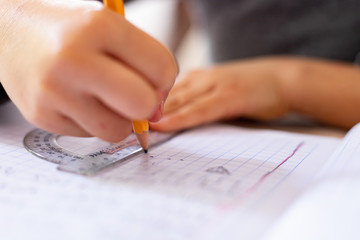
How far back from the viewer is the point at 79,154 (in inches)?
11.7

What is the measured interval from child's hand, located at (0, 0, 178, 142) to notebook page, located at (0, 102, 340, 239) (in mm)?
38

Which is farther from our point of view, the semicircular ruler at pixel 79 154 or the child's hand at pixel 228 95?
the child's hand at pixel 228 95

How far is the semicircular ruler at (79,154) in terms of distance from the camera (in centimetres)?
27

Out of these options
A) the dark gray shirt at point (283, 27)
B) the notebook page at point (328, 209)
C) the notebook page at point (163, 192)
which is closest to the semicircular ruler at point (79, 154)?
the notebook page at point (163, 192)

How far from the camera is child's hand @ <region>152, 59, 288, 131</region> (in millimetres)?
418

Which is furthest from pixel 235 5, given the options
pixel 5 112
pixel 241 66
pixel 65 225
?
pixel 65 225

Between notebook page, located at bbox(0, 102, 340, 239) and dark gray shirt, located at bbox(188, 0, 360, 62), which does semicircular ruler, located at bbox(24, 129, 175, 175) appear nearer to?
notebook page, located at bbox(0, 102, 340, 239)

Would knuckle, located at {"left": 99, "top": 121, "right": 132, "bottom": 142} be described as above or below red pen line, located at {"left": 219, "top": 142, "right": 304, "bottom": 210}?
above

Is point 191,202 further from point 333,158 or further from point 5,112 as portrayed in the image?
point 5,112

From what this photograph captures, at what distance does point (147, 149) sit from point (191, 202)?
0.10 meters

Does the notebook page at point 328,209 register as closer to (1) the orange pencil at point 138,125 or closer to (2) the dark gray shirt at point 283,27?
(1) the orange pencil at point 138,125

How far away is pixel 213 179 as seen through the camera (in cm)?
26

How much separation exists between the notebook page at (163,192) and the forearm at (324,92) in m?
0.15

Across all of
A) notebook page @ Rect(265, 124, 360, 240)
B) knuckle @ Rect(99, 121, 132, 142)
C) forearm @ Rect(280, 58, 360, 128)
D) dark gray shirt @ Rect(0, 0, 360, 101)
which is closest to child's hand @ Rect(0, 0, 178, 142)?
knuckle @ Rect(99, 121, 132, 142)
